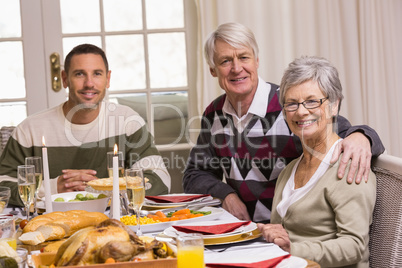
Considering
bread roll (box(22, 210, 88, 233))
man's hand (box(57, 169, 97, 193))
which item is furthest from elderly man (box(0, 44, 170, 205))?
bread roll (box(22, 210, 88, 233))

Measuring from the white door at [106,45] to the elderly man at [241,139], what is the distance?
137 cm

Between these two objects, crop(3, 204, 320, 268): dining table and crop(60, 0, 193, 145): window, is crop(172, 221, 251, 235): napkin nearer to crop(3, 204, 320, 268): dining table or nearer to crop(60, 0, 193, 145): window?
crop(3, 204, 320, 268): dining table

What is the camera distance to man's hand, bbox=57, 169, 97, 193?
2152 millimetres

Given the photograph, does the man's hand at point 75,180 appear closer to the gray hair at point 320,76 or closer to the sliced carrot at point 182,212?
the sliced carrot at point 182,212

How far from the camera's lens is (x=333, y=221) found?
5.67 ft

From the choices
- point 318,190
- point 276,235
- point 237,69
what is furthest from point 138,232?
point 237,69

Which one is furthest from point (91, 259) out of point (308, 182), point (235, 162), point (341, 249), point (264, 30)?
point (264, 30)

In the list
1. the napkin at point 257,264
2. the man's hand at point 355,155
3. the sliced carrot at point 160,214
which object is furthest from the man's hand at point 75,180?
the napkin at point 257,264

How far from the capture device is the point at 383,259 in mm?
1690

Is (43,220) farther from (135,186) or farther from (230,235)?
(230,235)

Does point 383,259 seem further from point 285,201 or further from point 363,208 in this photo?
point 285,201

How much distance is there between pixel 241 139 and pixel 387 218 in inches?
35.0

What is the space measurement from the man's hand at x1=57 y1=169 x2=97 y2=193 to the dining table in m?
0.69

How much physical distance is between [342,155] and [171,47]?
2.35m
